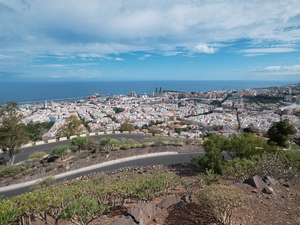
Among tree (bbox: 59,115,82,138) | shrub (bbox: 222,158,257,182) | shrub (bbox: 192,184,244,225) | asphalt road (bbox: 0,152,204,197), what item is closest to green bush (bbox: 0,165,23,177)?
asphalt road (bbox: 0,152,204,197)

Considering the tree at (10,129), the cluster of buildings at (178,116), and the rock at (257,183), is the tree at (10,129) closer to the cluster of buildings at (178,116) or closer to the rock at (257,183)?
the cluster of buildings at (178,116)

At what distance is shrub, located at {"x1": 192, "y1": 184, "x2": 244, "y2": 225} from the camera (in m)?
3.20

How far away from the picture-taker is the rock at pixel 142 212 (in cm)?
375

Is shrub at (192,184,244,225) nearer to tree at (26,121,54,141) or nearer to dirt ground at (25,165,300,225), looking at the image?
dirt ground at (25,165,300,225)

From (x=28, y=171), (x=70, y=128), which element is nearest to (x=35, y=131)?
(x=70, y=128)

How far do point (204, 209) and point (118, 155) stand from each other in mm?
9071

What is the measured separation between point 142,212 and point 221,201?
171 cm

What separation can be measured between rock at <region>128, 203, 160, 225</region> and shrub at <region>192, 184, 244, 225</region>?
1214 millimetres

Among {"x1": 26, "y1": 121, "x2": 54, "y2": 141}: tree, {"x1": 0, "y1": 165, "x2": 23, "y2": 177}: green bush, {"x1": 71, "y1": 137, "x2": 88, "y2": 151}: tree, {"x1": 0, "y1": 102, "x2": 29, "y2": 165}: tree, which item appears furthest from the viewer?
{"x1": 26, "y1": 121, "x2": 54, "y2": 141}: tree

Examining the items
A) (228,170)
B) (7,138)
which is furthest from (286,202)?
(7,138)

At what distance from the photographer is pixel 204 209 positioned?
377 cm

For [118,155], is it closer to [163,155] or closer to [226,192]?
[163,155]

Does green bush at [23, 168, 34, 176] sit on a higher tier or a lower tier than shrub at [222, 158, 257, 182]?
lower

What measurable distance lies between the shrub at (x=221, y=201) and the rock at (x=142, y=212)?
1.21 meters
